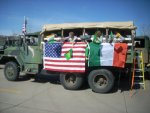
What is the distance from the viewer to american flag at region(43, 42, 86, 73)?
8.59 m

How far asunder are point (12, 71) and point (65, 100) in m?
4.36

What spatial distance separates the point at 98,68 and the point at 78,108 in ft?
8.31

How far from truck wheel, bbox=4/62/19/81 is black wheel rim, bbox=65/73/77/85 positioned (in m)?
2.94

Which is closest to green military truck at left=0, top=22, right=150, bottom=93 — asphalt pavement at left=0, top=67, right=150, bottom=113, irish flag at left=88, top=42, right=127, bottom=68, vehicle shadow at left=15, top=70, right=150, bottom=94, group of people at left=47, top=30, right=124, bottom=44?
group of people at left=47, top=30, right=124, bottom=44

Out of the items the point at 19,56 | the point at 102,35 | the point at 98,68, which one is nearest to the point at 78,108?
the point at 98,68

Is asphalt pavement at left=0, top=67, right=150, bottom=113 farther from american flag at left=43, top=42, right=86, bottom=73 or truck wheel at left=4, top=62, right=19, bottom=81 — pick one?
american flag at left=43, top=42, right=86, bottom=73

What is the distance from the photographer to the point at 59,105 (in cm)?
673

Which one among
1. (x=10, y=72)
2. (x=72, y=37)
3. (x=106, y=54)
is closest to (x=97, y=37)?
(x=106, y=54)

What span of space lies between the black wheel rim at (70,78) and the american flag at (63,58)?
34cm

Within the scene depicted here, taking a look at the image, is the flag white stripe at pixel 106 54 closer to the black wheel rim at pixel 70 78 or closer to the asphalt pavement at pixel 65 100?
the asphalt pavement at pixel 65 100

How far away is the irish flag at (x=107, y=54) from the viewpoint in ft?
27.0

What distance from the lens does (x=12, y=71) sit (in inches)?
414

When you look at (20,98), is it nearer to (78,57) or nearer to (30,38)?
(78,57)

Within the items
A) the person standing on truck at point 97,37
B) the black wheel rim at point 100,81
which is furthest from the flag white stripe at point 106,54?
the black wheel rim at point 100,81
